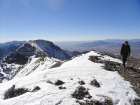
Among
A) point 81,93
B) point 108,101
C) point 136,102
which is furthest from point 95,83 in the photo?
point 136,102

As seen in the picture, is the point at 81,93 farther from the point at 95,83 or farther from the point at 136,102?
the point at 136,102

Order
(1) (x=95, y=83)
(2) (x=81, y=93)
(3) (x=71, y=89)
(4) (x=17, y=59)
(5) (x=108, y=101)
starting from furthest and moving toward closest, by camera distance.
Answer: (4) (x=17, y=59), (1) (x=95, y=83), (3) (x=71, y=89), (2) (x=81, y=93), (5) (x=108, y=101)

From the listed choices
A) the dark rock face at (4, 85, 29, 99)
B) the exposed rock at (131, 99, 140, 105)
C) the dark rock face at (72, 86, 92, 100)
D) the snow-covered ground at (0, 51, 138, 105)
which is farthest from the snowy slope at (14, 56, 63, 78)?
the exposed rock at (131, 99, 140, 105)

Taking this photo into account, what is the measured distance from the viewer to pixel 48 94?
11.9 meters

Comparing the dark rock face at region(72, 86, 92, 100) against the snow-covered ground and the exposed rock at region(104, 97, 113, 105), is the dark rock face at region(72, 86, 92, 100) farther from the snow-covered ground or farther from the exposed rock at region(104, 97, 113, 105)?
the exposed rock at region(104, 97, 113, 105)

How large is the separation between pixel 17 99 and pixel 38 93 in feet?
5.11

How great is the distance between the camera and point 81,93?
40.9ft

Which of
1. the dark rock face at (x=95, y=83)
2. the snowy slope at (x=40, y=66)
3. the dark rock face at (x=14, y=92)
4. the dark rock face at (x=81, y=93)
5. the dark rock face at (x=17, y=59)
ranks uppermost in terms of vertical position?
the dark rock face at (x=95, y=83)

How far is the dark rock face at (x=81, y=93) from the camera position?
39.1ft

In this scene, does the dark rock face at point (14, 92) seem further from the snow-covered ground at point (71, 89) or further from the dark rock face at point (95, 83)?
the dark rock face at point (95, 83)

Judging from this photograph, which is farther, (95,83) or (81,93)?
(95,83)

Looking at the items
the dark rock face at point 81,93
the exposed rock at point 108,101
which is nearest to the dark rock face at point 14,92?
the dark rock face at point 81,93

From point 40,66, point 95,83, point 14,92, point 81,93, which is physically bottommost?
point 40,66

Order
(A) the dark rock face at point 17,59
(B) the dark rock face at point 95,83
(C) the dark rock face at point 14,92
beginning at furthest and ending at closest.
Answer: (A) the dark rock face at point 17,59 < (B) the dark rock face at point 95,83 < (C) the dark rock face at point 14,92
